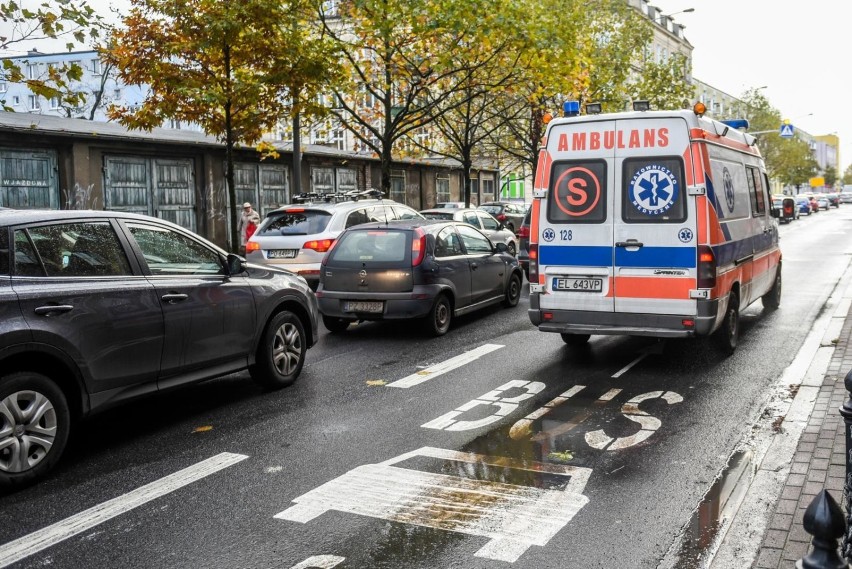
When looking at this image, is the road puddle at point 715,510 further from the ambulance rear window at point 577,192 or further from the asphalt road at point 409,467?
the ambulance rear window at point 577,192

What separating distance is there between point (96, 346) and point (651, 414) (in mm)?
4339

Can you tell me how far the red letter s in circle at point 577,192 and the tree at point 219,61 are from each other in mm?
7897

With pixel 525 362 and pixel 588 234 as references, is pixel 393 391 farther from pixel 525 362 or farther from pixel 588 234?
pixel 588 234

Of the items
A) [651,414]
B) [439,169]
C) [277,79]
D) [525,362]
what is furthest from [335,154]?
[651,414]

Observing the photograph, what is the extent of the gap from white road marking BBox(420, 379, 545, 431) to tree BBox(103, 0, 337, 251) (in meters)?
8.87

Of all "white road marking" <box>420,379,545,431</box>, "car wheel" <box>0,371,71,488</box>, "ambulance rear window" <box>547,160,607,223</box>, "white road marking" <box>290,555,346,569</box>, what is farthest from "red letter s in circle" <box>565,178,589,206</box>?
"white road marking" <box>290,555,346,569</box>

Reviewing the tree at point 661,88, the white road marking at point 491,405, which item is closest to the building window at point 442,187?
the tree at point 661,88

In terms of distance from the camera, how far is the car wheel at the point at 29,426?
16.9 ft

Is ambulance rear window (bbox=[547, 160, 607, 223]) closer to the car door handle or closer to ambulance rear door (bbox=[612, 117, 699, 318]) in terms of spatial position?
ambulance rear door (bbox=[612, 117, 699, 318])

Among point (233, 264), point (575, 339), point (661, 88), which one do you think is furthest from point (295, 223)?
→ point (661, 88)

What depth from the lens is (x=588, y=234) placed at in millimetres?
8703

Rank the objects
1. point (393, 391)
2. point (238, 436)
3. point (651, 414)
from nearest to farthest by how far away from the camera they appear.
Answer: point (238, 436) < point (651, 414) < point (393, 391)

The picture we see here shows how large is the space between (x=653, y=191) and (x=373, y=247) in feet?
12.7

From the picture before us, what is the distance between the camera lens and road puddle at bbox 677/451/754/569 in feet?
13.7
